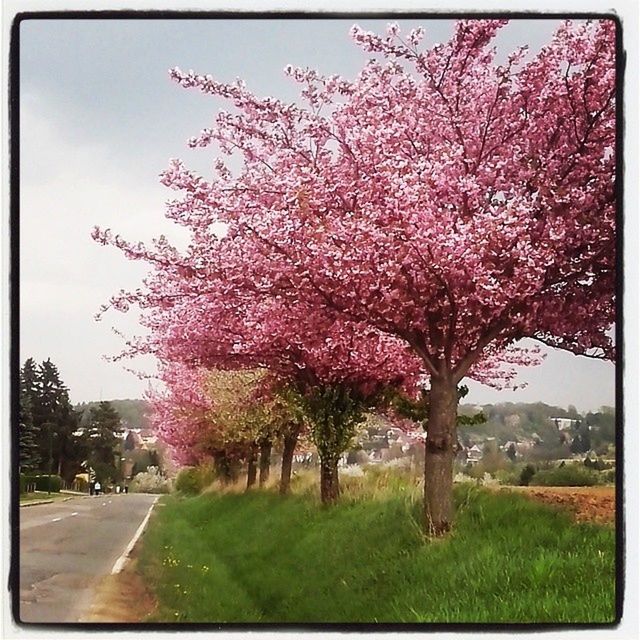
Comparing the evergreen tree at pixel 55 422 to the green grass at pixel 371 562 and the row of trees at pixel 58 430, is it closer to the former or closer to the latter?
the row of trees at pixel 58 430

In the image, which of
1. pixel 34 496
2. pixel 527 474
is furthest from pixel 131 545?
pixel 527 474

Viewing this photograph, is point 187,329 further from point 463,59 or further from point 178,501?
point 463,59

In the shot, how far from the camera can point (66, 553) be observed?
7.90 feet

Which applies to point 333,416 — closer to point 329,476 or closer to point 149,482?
point 329,476

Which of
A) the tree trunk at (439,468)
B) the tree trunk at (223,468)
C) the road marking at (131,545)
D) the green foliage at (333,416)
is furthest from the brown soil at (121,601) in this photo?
the tree trunk at (439,468)

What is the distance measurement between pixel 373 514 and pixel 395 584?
185 millimetres

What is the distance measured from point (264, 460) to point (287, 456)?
7 centimetres

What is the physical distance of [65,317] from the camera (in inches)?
94.8

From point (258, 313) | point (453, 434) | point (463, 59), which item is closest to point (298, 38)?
point (463, 59)

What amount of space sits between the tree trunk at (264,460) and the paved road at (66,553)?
1.08ft

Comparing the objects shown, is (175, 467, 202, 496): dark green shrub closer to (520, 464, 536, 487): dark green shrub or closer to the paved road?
the paved road

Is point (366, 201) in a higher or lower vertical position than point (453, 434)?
higher

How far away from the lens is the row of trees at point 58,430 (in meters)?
2.40

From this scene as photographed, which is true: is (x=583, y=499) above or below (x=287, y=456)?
below
